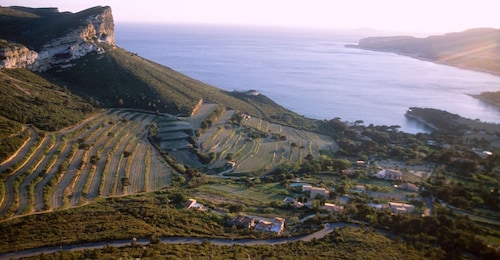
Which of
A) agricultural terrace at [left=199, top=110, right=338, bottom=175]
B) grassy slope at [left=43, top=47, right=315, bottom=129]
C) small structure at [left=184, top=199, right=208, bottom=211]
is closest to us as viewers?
small structure at [left=184, top=199, right=208, bottom=211]

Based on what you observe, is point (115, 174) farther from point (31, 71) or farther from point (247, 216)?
point (31, 71)

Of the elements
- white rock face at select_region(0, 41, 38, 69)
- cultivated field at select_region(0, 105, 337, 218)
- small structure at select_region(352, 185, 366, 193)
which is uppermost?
white rock face at select_region(0, 41, 38, 69)

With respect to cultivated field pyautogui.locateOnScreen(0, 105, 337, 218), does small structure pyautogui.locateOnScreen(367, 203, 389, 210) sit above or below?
below

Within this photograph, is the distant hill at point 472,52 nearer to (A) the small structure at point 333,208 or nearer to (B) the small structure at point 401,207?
(B) the small structure at point 401,207

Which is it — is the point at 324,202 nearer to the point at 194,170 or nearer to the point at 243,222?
the point at 243,222

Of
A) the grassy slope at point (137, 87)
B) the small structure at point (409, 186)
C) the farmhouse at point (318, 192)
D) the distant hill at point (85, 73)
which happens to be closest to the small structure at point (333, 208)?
the farmhouse at point (318, 192)

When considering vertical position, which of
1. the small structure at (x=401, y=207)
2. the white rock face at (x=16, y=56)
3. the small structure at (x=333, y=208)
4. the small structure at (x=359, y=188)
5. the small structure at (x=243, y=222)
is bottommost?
the small structure at (x=359, y=188)

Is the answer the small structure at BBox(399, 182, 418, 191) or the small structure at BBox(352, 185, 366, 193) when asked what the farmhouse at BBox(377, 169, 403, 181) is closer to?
the small structure at BBox(399, 182, 418, 191)

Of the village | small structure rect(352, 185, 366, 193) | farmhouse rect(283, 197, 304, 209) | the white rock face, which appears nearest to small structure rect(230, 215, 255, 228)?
the village
